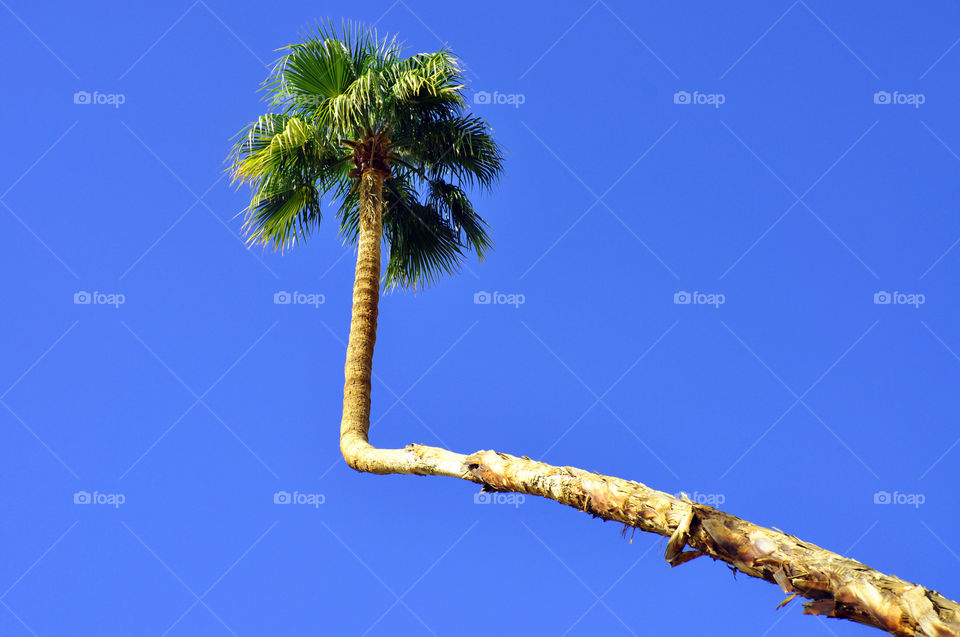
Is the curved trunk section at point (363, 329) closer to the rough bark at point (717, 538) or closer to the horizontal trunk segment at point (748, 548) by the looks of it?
the rough bark at point (717, 538)

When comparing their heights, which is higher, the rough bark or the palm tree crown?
the palm tree crown

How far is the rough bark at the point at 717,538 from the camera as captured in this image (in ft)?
13.1

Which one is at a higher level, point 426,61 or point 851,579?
point 426,61

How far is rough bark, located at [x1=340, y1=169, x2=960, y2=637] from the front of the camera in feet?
13.1

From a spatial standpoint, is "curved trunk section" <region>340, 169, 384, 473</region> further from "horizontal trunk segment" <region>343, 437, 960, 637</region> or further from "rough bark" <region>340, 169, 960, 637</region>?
"horizontal trunk segment" <region>343, 437, 960, 637</region>

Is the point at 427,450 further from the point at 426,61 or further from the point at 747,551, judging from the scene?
the point at 426,61

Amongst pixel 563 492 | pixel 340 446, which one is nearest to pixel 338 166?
pixel 340 446

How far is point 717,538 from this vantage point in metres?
4.74

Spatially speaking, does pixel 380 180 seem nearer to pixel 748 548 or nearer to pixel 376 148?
pixel 376 148

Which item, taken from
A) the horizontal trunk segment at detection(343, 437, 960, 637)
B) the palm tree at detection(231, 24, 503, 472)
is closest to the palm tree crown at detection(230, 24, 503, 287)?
the palm tree at detection(231, 24, 503, 472)

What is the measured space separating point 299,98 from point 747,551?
8733mm

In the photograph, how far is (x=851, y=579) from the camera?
13.7 ft

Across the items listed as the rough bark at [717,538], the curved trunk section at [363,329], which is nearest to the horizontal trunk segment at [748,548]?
the rough bark at [717,538]

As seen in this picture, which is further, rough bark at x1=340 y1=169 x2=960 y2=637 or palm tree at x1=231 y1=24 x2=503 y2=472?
palm tree at x1=231 y1=24 x2=503 y2=472
